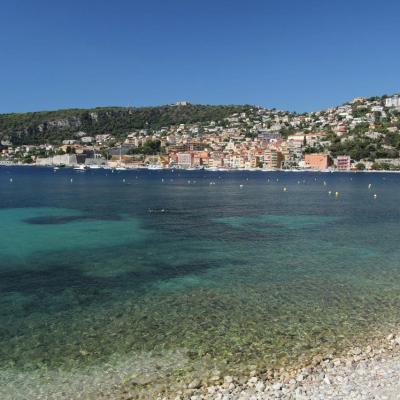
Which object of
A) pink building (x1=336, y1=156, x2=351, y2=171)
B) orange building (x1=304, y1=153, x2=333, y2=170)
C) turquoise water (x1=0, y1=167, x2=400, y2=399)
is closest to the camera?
turquoise water (x1=0, y1=167, x2=400, y2=399)

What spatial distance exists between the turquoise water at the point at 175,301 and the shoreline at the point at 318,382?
469mm

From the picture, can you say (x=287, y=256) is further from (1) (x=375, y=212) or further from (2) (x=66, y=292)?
(1) (x=375, y=212)

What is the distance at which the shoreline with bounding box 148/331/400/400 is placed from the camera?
8047 mm

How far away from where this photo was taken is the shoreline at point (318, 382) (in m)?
8.05

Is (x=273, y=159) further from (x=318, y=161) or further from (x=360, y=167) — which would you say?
(x=360, y=167)

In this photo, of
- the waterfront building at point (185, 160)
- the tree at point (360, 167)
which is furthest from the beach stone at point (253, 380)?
the waterfront building at point (185, 160)

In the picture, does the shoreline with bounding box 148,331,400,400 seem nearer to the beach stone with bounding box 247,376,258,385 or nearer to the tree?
the beach stone with bounding box 247,376,258,385

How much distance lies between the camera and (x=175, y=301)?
1383cm

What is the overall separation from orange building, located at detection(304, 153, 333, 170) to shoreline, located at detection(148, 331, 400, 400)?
163559 millimetres

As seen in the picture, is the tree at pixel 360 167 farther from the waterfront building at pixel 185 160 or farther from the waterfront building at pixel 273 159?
the waterfront building at pixel 185 160

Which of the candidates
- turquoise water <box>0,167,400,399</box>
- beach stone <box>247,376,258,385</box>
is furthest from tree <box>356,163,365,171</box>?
beach stone <box>247,376,258,385</box>

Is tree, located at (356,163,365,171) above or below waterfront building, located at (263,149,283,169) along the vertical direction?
below

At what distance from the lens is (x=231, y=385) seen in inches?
338

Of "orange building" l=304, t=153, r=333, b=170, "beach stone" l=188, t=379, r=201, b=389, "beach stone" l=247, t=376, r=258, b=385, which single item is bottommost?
"beach stone" l=188, t=379, r=201, b=389
